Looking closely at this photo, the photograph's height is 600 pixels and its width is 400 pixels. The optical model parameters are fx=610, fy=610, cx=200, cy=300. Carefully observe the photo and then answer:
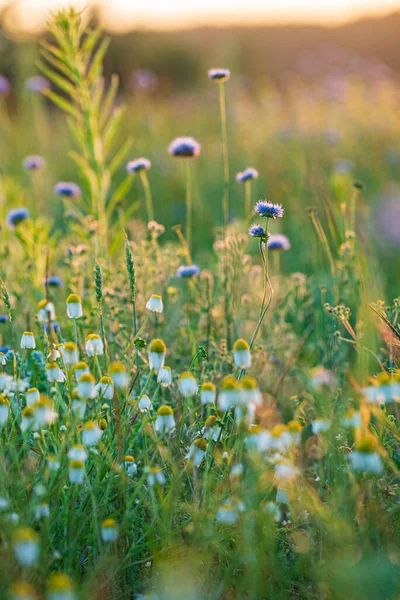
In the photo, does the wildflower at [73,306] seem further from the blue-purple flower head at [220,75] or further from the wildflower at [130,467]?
the blue-purple flower head at [220,75]

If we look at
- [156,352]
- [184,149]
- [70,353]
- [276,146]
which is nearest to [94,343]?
[70,353]

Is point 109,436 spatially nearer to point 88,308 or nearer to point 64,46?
point 88,308

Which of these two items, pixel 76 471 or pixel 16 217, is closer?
pixel 76 471

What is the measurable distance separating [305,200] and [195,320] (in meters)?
1.96

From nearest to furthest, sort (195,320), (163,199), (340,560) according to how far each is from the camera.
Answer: (340,560)
(195,320)
(163,199)

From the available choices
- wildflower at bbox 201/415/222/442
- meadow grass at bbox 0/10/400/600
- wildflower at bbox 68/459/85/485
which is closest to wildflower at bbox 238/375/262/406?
meadow grass at bbox 0/10/400/600

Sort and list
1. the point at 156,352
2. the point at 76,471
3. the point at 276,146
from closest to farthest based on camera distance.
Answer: the point at 76,471, the point at 156,352, the point at 276,146

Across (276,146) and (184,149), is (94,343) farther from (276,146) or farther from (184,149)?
(276,146)

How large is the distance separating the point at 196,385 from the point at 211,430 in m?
0.13

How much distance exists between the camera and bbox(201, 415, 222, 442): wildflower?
4.97 feet

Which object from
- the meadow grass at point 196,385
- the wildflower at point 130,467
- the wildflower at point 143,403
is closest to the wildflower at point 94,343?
the meadow grass at point 196,385

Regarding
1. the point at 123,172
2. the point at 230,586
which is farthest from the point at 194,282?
the point at 123,172

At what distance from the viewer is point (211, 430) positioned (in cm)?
153

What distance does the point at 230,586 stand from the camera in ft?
4.84
